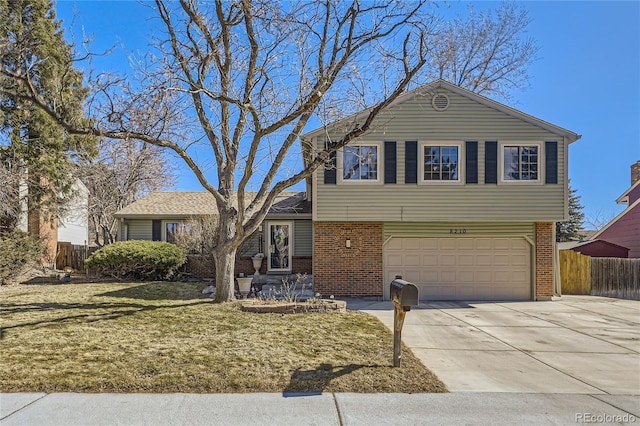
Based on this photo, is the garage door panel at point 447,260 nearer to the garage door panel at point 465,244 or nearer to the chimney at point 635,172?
the garage door panel at point 465,244

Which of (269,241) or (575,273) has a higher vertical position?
(269,241)

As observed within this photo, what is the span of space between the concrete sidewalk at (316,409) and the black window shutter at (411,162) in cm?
774

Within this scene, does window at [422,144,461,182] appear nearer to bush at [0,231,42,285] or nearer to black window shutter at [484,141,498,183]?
black window shutter at [484,141,498,183]

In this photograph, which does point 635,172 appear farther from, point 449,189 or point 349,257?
point 349,257

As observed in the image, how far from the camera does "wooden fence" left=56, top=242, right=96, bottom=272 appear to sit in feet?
58.6

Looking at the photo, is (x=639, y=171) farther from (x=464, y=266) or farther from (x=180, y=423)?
(x=180, y=423)

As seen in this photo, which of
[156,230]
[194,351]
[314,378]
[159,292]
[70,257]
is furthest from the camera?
[70,257]

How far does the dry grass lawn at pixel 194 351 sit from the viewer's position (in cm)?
466

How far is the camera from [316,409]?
4.10 meters

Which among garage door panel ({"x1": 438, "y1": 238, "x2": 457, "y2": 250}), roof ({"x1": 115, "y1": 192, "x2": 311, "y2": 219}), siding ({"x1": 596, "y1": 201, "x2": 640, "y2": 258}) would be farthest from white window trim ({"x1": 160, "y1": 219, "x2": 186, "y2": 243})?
siding ({"x1": 596, "y1": 201, "x2": 640, "y2": 258})

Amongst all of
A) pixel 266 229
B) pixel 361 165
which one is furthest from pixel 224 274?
pixel 266 229

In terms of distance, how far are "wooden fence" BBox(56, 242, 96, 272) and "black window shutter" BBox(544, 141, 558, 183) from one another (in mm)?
18067

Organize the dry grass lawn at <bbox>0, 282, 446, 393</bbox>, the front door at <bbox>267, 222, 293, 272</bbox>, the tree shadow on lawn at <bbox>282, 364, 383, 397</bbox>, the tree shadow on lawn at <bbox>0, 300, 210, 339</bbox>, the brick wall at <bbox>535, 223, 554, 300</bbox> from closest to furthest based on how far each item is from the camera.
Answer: the tree shadow on lawn at <bbox>282, 364, 383, 397</bbox>
the dry grass lawn at <bbox>0, 282, 446, 393</bbox>
the tree shadow on lawn at <bbox>0, 300, 210, 339</bbox>
the brick wall at <bbox>535, 223, 554, 300</bbox>
the front door at <bbox>267, 222, 293, 272</bbox>

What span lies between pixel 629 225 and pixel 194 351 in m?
18.2
